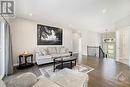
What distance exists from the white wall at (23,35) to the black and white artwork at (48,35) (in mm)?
287

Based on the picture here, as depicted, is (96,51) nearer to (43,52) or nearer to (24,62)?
(43,52)

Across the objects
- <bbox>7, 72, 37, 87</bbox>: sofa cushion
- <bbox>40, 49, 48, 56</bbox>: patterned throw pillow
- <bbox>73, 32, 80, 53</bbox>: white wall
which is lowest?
<bbox>7, 72, 37, 87</bbox>: sofa cushion

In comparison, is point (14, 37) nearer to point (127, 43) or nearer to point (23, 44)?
point (23, 44)


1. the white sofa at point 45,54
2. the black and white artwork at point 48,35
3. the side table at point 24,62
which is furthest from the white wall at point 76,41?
the side table at point 24,62

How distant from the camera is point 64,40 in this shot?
7762 millimetres

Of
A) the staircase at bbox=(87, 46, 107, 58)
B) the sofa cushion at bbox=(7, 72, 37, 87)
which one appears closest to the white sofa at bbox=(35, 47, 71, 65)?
the sofa cushion at bbox=(7, 72, 37, 87)

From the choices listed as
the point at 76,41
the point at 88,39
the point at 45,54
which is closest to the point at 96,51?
the point at 88,39

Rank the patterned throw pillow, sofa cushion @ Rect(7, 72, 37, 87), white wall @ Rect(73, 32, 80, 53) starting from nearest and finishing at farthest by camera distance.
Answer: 1. sofa cushion @ Rect(7, 72, 37, 87)
2. the patterned throw pillow
3. white wall @ Rect(73, 32, 80, 53)

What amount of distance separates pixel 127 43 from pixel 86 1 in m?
3.83

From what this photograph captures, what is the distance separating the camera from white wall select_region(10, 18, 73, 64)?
5.22 metres

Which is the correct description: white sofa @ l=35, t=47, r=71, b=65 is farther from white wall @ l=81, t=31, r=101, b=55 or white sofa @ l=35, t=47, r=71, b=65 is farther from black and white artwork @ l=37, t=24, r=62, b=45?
white wall @ l=81, t=31, r=101, b=55

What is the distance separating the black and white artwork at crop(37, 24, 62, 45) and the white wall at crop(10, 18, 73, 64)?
11.3 inches

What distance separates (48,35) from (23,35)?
159 cm

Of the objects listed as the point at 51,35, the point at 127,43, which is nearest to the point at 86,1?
the point at 51,35
